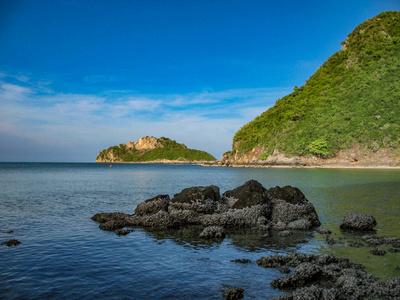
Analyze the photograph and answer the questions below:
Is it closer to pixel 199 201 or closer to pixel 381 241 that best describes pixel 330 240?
pixel 381 241

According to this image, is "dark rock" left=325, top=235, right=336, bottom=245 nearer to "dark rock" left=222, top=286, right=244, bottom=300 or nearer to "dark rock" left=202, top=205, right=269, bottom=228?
"dark rock" left=202, top=205, right=269, bottom=228

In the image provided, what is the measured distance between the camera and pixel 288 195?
22047mm

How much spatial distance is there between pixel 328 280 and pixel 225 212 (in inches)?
437

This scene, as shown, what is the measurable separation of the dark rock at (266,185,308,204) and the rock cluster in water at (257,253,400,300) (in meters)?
9.94

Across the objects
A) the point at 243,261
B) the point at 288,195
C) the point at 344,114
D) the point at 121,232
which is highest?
the point at 344,114

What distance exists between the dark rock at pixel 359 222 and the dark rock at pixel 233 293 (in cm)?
1241

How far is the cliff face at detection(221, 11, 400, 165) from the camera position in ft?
369

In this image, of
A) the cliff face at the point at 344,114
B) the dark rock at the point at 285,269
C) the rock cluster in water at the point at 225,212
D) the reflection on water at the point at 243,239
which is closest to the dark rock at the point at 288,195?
the rock cluster in water at the point at 225,212

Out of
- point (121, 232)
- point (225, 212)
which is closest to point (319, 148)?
point (225, 212)

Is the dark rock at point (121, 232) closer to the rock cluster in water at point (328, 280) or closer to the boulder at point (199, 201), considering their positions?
the boulder at point (199, 201)

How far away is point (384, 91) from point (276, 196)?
12851 cm

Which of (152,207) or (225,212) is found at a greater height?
(152,207)

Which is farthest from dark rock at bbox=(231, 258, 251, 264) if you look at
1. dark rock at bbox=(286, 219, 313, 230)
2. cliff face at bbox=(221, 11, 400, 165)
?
cliff face at bbox=(221, 11, 400, 165)

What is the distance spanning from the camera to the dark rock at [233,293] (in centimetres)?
855
